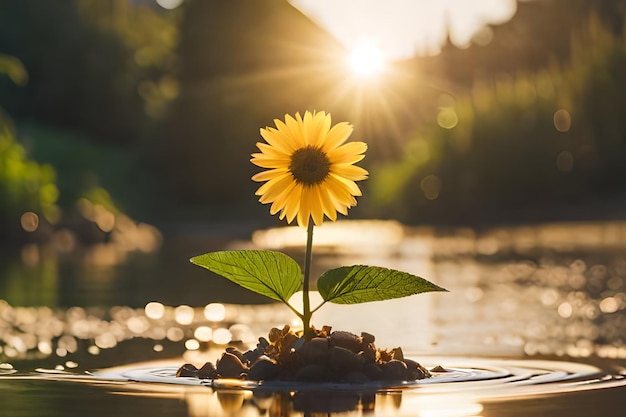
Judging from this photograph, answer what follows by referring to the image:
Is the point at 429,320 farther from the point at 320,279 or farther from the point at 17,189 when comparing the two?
the point at 17,189

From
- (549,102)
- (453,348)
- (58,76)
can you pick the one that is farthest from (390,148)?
(453,348)

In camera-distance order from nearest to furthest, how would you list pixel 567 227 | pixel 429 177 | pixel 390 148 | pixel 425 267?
pixel 425 267
pixel 567 227
pixel 429 177
pixel 390 148

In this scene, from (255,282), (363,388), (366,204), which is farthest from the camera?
(366,204)

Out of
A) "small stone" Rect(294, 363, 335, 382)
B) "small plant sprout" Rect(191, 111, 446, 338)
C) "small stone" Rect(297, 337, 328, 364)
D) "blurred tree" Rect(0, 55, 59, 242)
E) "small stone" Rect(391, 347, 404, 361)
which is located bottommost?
"small stone" Rect(294, 363, 335, 382)

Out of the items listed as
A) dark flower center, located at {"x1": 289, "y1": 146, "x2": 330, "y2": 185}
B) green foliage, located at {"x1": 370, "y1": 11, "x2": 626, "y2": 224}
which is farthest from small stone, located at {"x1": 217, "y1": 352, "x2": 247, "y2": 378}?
green foliage, located at {"x1": 370, "y1": 11, "x2": 626, "y2": 224}

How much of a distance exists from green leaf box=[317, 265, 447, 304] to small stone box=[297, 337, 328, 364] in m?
0.23

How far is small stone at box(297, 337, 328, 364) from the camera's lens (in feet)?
22.8

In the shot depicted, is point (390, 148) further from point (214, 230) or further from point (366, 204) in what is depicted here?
point (214, 230)

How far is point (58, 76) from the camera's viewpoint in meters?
52.8

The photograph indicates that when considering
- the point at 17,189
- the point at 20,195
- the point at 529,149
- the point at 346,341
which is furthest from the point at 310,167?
the point at 529,149

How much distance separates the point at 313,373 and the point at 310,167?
1.01 metres

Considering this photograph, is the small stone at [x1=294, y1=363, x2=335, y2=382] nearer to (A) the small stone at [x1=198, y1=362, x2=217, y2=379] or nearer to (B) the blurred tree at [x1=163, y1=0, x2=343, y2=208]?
(A) the small stone at [x1=198, y1=362, x2=217, y2=379]

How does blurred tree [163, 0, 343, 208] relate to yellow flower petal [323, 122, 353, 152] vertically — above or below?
above

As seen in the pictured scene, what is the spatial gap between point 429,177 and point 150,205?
48.8ft
